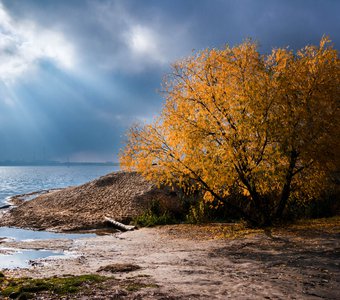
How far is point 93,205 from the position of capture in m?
28.5

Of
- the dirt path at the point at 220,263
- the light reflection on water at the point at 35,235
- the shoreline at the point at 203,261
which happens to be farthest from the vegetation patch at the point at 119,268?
the light reflection on water at the point at 35,235

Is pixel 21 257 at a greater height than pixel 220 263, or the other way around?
pixel 21 257

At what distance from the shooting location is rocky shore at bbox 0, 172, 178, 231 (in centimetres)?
2442

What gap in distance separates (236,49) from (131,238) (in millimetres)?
9847

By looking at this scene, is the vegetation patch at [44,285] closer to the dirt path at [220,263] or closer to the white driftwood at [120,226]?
the dirt path at [220,263]

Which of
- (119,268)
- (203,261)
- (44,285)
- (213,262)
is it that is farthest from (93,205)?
(44,285)

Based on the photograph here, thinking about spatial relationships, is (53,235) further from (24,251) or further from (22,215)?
(22,215)

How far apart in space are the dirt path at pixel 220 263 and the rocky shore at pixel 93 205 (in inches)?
267

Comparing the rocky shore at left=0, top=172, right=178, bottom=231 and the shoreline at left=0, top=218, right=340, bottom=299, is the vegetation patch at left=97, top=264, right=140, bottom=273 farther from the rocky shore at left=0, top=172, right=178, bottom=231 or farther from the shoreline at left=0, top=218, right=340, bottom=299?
the rocky shore at left=0, top=172, right=178, bottom=231

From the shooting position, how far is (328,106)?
16578 mm

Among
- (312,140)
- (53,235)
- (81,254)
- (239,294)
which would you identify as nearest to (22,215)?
(53,235)

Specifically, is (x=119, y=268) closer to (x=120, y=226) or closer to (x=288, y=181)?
(x=288, y=181)

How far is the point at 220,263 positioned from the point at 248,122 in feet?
23.1

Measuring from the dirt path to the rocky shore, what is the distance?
22.3 feet
